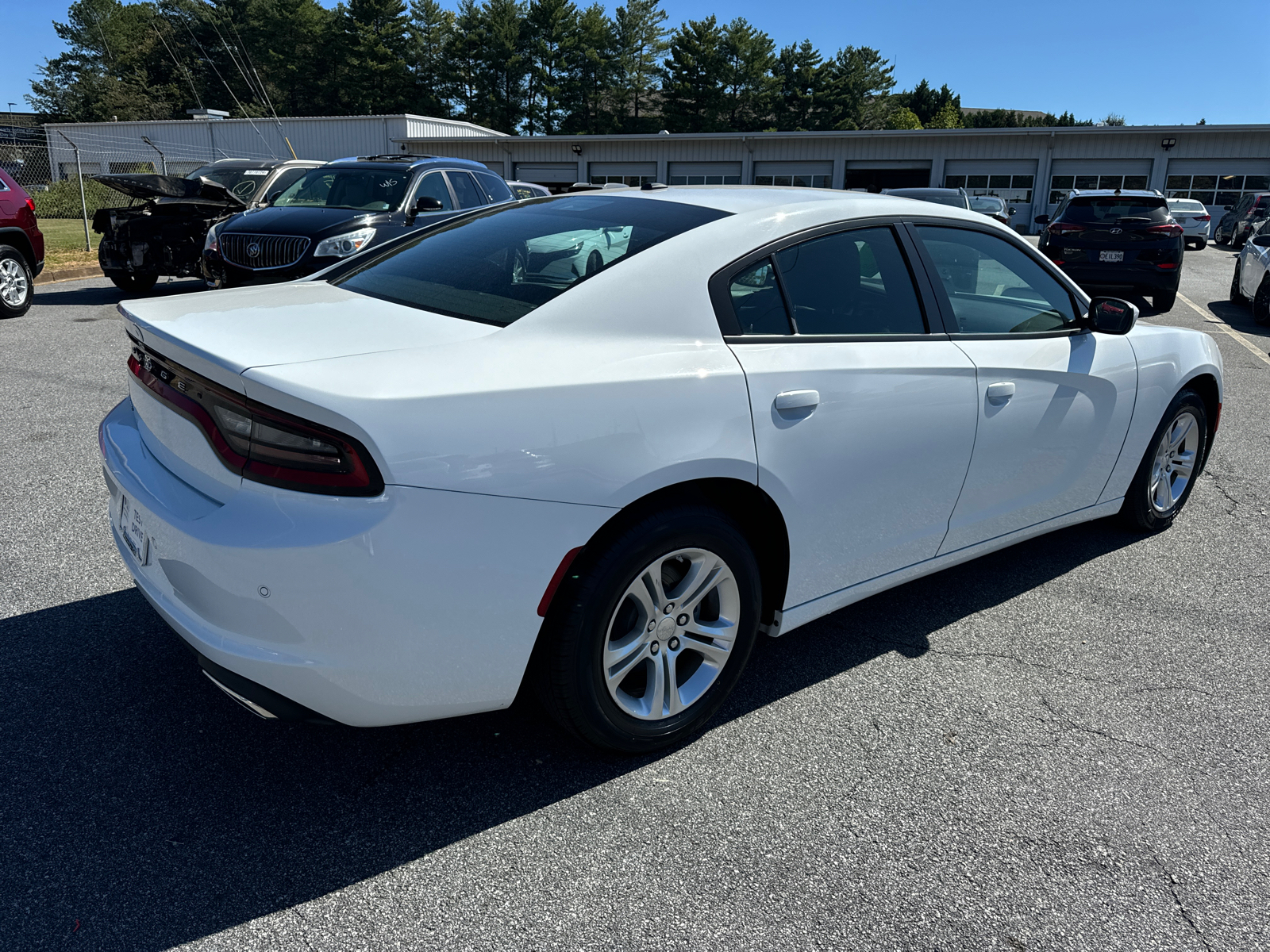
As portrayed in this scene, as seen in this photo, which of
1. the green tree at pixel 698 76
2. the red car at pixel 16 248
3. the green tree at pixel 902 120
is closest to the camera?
the red car at pixel 16 248

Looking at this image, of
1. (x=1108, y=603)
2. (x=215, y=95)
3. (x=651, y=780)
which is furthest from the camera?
(x=215, y=95)

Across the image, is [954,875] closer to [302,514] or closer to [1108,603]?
[302,514]

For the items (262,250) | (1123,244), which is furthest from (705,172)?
(262,250)

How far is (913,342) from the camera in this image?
3.10 m

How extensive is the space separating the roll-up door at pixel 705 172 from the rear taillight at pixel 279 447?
4333cm

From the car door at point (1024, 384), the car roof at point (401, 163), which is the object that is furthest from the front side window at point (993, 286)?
the car roof at point (401, 163)

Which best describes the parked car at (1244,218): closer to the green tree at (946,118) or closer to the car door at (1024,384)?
the car door at (1024,384)

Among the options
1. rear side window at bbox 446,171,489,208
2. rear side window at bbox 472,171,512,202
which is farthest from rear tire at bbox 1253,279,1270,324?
rear side window at bbox 446,171,489,208

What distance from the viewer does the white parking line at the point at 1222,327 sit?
10.6 m

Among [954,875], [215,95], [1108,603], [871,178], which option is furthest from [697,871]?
[215,95]

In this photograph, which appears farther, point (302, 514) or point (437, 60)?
point (437, 60)

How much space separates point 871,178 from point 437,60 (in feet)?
158

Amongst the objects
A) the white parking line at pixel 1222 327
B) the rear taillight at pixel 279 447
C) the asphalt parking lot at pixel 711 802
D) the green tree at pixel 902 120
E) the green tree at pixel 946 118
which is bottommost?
the asphalt parking lot at pixel 711 802

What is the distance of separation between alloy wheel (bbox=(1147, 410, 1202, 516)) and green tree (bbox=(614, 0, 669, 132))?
79.6m
